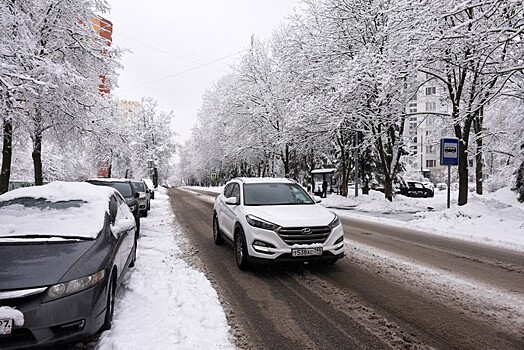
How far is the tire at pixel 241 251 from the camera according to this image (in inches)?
246

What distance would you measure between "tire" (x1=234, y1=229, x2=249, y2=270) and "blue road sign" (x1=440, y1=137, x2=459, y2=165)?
1121 centimetres

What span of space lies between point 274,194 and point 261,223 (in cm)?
155

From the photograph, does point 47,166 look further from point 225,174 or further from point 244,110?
point 225,174

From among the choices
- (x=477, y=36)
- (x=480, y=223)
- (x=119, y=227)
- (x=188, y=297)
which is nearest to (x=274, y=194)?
(x=188, y=297)

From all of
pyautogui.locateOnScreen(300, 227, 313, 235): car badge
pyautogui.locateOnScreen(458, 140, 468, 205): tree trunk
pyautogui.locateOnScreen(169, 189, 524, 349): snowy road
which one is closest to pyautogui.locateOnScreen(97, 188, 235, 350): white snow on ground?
pyautogui.locateOnScreen(169, 189, 524, 349): snowy road

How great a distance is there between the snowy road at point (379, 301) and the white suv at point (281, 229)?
1.38ft

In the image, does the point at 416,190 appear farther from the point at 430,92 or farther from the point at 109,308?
the point at 109,308

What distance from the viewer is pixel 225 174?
6656cm

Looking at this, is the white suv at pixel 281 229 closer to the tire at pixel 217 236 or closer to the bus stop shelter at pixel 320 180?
the tire at pixel 217 236

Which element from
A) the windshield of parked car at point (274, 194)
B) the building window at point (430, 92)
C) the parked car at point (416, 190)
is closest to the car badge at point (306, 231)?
the windshield of parked car at point (274, 194)

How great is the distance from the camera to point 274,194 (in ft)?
24.4

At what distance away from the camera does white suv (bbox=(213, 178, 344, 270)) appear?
5.74 m

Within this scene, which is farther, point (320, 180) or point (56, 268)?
point (320, 180)

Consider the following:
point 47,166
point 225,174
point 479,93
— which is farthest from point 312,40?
point 225,174
